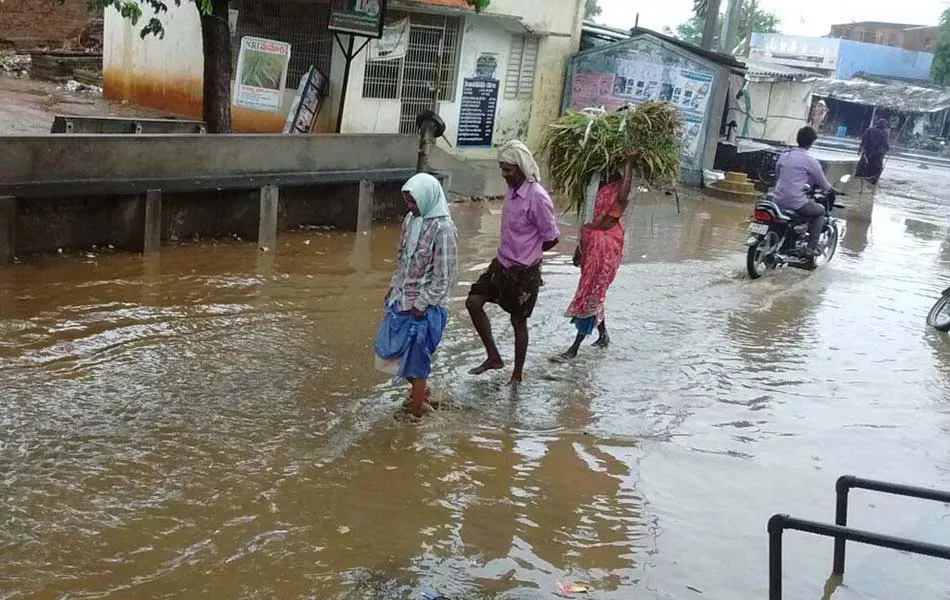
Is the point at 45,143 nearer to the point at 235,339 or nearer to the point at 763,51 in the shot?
the point at 235,339

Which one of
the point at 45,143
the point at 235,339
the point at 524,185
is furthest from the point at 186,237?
the point at 524,185

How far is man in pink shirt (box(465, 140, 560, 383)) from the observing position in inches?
241

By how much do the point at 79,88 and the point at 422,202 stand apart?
19.2 m

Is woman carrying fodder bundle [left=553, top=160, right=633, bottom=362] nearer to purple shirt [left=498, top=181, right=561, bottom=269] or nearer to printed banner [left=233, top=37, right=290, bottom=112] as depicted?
purple shirt [left=498, top=181, right=561, bottom=269]

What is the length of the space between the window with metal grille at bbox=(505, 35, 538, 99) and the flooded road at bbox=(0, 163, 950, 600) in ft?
34.3

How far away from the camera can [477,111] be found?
60.3 feet

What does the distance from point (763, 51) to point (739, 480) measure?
5256 cm

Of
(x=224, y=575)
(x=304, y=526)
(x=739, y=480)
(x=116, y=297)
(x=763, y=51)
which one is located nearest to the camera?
(x=224, y=575)

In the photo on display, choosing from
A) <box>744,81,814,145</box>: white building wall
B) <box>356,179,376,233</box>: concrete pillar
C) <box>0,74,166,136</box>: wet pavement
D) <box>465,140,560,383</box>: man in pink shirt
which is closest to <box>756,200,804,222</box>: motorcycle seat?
<box>356,179,376,233</box>: concrete pillar

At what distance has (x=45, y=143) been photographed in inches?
319

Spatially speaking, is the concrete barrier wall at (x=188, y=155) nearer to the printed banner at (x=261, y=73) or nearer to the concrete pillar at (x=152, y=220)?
the concrete pillar at (x=152, y=220)

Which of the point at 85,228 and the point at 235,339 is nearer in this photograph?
the point at 235,339

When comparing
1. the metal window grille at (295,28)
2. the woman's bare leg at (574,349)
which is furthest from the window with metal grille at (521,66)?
the woman's bare leg at (574,349)

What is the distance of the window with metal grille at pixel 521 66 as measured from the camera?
19047 millimetres
